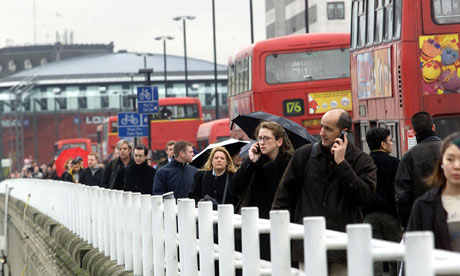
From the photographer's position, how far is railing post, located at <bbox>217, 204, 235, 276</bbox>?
7.33 m

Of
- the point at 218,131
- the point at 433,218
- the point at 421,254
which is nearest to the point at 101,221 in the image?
the point at 433,218

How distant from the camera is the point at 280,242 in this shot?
20.5ft

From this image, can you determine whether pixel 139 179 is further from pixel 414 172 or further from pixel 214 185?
pixel 414 172

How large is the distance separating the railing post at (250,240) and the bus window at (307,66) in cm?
2011

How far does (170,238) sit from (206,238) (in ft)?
4.88

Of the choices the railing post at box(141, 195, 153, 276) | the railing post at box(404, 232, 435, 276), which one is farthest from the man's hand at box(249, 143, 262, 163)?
the railing post at box(404, 232, 435, 276)

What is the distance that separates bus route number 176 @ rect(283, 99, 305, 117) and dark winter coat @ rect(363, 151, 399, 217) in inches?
583

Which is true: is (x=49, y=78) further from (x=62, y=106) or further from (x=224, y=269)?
(x=224, y=269)

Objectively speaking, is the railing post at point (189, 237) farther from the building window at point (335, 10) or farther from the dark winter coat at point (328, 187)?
the building window at point (335, 10)

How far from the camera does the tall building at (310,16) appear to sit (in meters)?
88.7

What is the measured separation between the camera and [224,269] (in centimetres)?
751

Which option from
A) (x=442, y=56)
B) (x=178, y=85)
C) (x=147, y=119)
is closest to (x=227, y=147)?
(x=442, y=56)

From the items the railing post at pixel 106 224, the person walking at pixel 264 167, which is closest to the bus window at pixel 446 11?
the railing post at pixel 106 224

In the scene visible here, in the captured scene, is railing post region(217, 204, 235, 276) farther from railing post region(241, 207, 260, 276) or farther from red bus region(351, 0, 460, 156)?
red bus region(351, 0, 460, 156)
